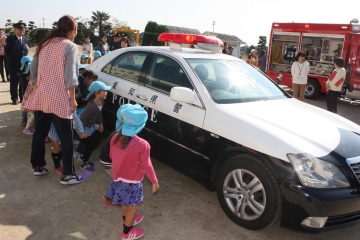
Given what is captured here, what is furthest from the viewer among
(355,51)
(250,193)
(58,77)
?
(355,51)

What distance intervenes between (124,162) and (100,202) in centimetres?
108

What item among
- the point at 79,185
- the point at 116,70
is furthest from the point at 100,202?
the point at 116,70

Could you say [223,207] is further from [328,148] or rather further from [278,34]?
[278,34]

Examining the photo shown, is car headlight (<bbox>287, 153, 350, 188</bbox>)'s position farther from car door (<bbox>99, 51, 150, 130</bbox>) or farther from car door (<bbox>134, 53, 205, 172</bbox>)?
car door (<bbox>99, 51, 150, 130</bbox>)

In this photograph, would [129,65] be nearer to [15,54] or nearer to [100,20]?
[15,54]

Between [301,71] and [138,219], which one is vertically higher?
[301,71]

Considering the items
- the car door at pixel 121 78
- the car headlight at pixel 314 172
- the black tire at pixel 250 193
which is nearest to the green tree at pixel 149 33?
the car door at pixel 121 78

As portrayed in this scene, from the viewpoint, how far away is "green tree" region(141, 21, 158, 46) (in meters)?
36.2

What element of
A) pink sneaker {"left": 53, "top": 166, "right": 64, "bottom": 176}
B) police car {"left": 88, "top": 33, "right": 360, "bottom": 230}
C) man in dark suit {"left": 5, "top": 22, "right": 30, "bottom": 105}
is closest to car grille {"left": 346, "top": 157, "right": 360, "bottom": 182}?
police car {"left": 88, "top": 33, "right": 360, "bottom": 230}

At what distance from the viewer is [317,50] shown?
11781 millimetres

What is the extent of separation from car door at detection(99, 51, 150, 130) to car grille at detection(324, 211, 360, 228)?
2.57 m

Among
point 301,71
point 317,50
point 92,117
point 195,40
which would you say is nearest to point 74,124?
point 92,117

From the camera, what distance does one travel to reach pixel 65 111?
3.36 m

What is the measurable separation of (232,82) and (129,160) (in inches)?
68.8
